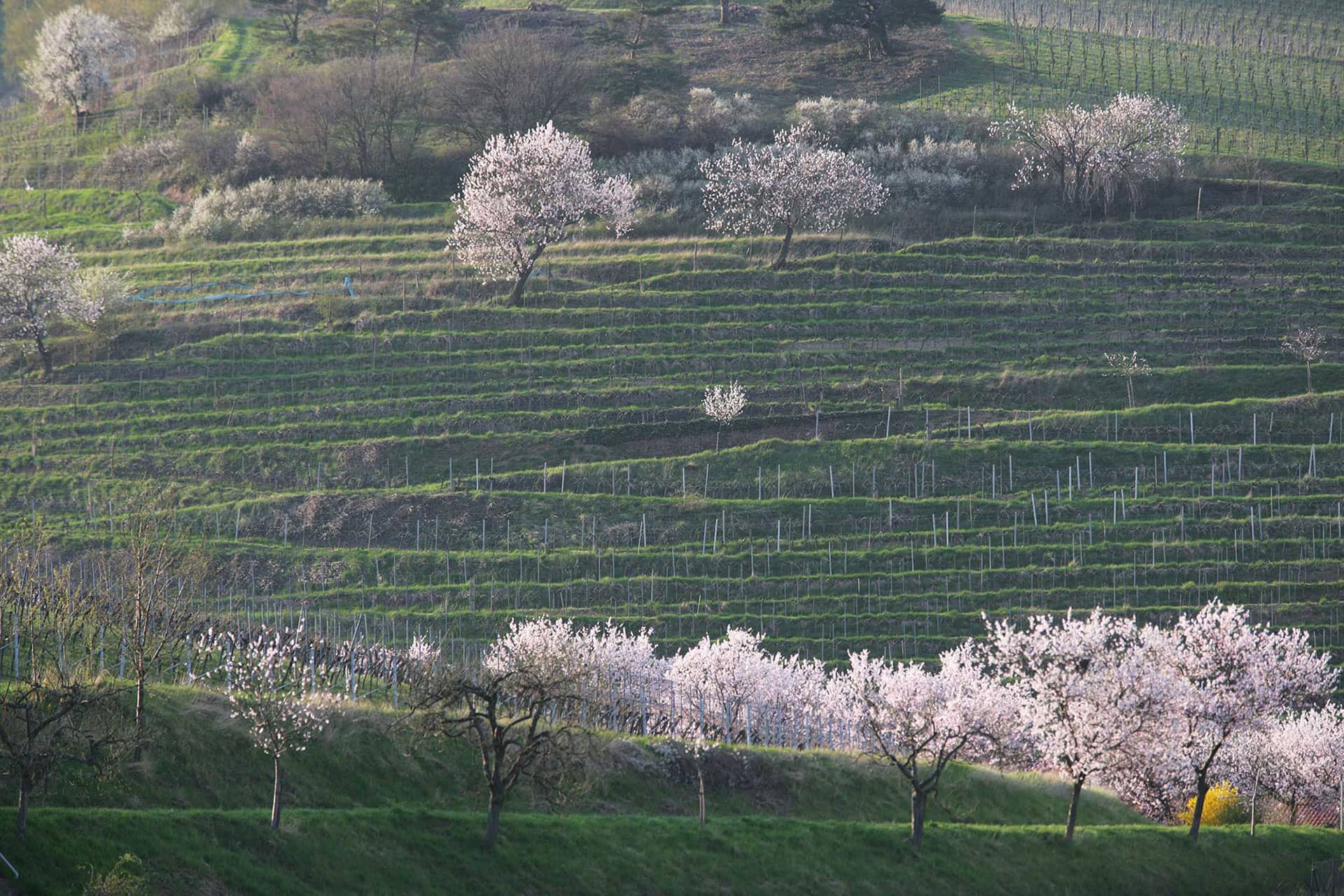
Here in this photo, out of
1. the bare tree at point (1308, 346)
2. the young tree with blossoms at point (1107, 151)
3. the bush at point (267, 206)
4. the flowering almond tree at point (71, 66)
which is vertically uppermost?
the flowering almond tree at point (71, 66)

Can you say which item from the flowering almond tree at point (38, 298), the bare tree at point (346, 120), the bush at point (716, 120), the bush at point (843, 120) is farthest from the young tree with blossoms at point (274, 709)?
the bush at point (843, 120)

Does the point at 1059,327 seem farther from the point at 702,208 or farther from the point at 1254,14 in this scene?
the point at 1254,14

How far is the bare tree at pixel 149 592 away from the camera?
36.5 meters

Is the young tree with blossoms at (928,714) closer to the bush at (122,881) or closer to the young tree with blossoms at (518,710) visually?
the young tree with blossoms at (518,710)

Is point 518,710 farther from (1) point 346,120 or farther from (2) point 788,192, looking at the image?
(1) point 346,120

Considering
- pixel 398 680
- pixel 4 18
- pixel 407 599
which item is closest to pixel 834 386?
pixel 407 599

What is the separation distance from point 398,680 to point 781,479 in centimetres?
2579

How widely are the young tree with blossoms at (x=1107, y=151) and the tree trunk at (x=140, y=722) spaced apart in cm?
7837

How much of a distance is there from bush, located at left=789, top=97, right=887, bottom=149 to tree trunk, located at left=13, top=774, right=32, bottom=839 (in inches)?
3536

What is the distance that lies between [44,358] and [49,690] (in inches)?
2224

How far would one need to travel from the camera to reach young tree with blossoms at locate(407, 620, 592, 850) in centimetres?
3497

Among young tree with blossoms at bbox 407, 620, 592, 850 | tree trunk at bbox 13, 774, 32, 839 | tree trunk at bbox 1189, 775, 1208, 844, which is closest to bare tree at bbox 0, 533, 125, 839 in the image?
tree trunk at bbox 13, 774, 32, 839

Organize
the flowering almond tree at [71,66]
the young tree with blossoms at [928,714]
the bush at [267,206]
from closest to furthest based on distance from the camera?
the young tree with blossoms at [928,714], the bush at [267,206], the flowering almond tree at [71,66]

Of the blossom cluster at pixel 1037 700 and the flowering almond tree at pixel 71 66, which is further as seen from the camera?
the flowering almond tree at pixel 71 66
